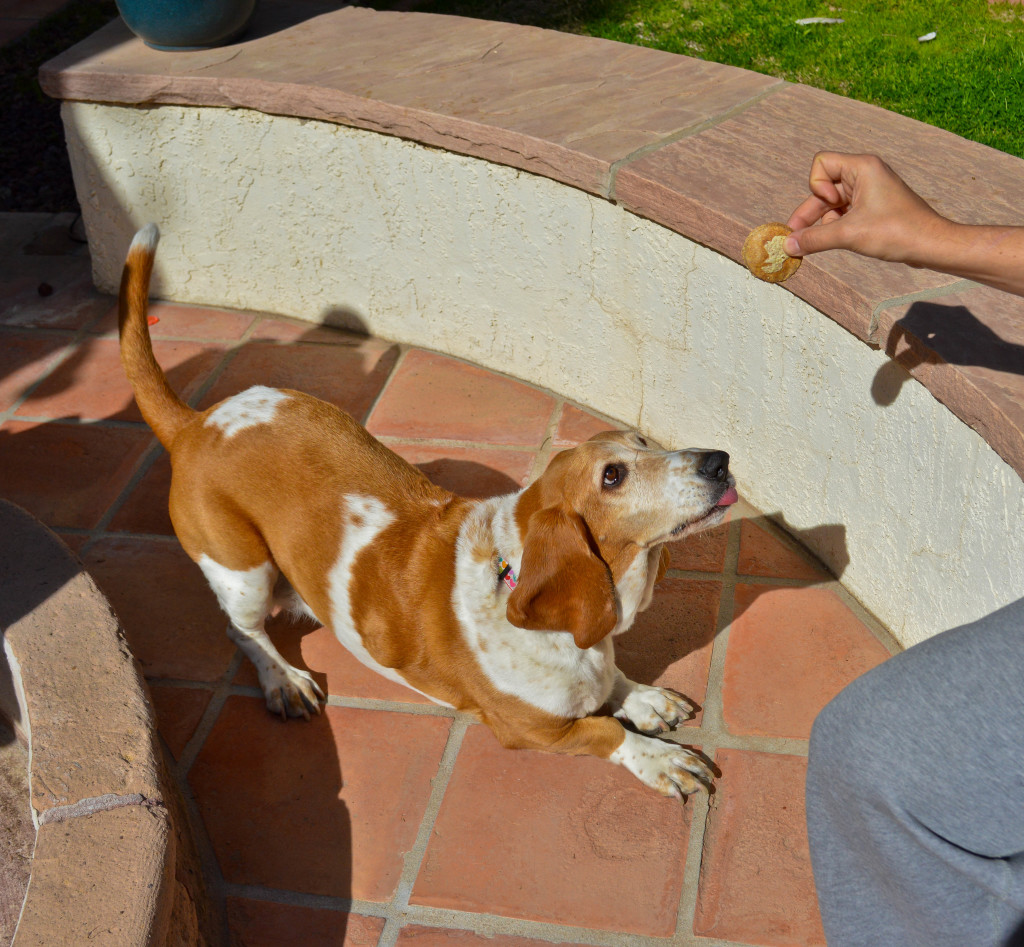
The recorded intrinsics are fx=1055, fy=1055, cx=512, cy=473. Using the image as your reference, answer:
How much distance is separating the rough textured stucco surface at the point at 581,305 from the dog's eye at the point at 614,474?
32.3 inches

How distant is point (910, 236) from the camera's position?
1769mm

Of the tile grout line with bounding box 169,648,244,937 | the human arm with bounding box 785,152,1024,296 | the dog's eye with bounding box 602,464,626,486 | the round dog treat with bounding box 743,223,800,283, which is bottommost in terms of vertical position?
the tile grout line with bounding box 169,648,244,937

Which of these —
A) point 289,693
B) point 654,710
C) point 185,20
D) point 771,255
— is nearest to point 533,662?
point 654,710

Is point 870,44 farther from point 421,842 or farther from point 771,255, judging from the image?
point 421,842

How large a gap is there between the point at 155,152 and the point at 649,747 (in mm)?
3152

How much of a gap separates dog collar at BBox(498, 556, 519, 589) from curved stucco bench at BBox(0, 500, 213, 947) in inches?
33.4

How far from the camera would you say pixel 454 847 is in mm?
2562

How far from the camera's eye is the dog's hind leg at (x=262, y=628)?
2824 mm

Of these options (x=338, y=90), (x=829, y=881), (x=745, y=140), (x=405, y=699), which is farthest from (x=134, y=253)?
(x=829, y=881)

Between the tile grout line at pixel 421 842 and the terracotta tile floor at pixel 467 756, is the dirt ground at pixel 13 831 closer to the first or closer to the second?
the terracotta tile floor at pixel 467 756

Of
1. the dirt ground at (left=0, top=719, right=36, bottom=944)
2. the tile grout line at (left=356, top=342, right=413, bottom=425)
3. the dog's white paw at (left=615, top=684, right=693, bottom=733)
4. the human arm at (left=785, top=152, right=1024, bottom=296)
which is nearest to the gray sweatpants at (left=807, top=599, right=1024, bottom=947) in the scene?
the human arm at (left=785, top=152, right=1024, bottom=296)

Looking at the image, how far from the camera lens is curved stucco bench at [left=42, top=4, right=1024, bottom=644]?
265 centimetres

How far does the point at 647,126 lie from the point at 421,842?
236 centimetres

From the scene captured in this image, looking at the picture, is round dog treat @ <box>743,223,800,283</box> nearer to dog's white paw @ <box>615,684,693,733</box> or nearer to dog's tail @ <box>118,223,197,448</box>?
dog's white paw @ <box>615,684,693,733</box>
